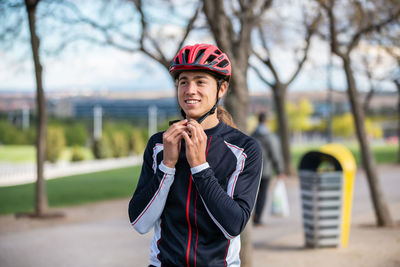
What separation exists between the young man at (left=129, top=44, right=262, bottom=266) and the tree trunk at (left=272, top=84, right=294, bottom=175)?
16.9m

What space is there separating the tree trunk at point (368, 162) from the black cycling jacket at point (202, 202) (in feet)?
24.2

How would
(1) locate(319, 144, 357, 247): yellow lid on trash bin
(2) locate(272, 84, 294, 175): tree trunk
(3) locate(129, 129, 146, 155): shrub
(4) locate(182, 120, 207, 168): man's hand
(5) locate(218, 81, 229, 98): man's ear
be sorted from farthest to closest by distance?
1. (3) locate(129, 129, 146, 155): shrub
2. (2) locate(272, 84, 294, 175): tree trunk
3. (1) locate(319, 144, 357, 247): yellow lid on trash bin
4. (5) locate(218, 81, 229, 98): man's ear
5. (4) locate(182, 120, 207, 168): man's hand

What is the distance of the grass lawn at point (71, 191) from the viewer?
14148mm

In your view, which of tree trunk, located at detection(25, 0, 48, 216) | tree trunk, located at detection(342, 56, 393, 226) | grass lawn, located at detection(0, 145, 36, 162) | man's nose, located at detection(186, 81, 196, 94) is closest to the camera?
man's nose, located at detection(186, 81, 196, 94)

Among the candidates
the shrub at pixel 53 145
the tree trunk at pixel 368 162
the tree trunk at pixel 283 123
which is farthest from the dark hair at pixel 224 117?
the shrub at pixel 53 145

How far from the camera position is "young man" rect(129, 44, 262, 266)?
230cm

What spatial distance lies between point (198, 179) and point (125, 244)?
6.04 metres

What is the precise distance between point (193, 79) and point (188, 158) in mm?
426

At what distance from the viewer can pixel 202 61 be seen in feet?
8.14

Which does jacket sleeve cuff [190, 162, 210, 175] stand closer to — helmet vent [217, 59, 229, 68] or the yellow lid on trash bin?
helmet vent [217, 59, 229, 68]

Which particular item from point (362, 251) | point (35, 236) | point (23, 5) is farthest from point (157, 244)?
point (23, 5)

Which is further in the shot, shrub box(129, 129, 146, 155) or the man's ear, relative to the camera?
shrub box(129, 129, 146, 155)

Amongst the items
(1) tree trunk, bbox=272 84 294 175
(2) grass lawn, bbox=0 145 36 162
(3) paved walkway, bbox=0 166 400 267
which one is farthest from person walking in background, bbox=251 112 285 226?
(2) grass lawn, bbox=0 145 36 162

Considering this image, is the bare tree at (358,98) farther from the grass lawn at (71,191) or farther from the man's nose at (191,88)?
the grass lawn at (71,191)
